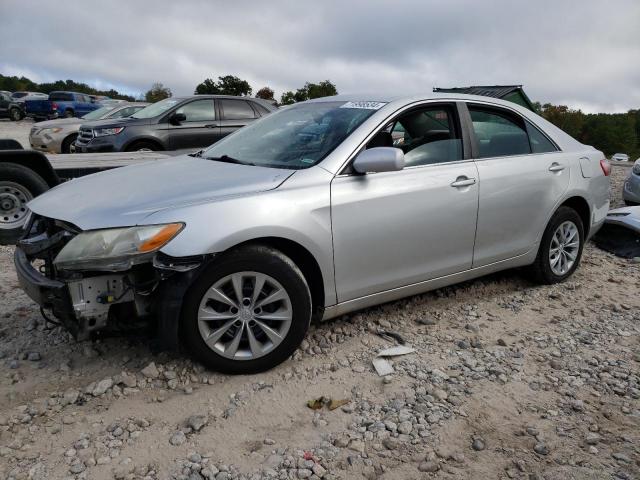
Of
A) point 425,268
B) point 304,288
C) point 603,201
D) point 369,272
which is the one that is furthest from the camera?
point 603,201

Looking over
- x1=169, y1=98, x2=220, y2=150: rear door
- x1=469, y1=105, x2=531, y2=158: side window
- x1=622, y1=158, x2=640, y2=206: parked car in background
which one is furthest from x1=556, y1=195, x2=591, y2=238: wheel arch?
x1=169, y1=98, x2=220, y2=150: rear door

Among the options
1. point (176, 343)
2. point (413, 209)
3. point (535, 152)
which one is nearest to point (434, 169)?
point (413, 209)

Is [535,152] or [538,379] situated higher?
[535,152]

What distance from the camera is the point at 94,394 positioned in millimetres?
2967

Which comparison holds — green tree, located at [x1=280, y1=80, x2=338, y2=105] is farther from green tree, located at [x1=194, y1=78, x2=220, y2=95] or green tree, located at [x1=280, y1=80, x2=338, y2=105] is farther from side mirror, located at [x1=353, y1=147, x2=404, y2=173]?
side mirror, located at [x1=353, y1=147, x2=404, y2=173]

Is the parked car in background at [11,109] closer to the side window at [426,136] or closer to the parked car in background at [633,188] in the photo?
the parked car in background at [633,188]

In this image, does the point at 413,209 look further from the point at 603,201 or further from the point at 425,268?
the point at 603,201

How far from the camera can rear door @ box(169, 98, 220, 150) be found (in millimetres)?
9867

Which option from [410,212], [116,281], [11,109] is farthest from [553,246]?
[11,109]

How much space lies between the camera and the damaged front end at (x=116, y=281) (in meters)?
2.79

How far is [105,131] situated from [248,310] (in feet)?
26.5

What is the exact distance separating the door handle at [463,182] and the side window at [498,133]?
0.94ft

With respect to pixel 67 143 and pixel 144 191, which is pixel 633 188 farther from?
pixel 67 143

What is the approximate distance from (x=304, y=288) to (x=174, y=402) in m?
0.92
